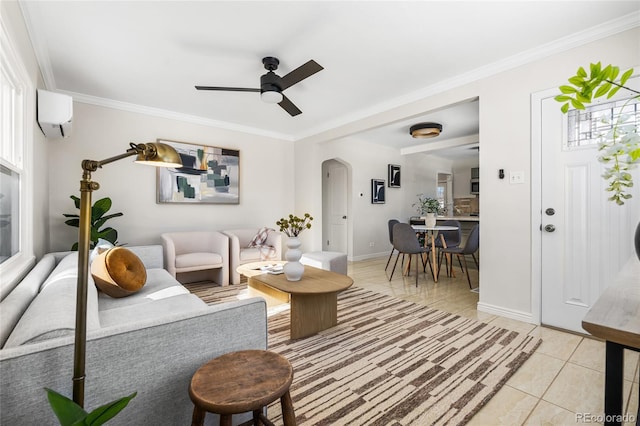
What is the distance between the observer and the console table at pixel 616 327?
0.68 m

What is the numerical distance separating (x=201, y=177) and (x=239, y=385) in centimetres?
402

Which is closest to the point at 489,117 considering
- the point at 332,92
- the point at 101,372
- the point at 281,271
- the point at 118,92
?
the point at 332,92

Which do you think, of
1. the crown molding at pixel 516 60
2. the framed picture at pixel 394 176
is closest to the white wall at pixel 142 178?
the crown molding at pixel 516 60

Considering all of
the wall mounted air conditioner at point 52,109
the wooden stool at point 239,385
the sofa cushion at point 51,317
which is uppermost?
the wall mounted air conditioner at point 52,109

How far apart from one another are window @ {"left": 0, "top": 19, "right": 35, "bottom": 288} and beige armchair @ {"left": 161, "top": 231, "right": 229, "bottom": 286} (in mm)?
1436

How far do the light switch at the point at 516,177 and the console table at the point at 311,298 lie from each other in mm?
1800

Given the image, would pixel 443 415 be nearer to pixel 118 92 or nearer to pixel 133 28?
pixel 133 28

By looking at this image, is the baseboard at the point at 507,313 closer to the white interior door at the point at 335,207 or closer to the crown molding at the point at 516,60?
the crown molding at the point at 516,60

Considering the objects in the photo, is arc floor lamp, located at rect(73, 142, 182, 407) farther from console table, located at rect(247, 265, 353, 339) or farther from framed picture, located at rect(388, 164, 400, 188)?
framed picture, located at rect(388, 164, 400, 188)

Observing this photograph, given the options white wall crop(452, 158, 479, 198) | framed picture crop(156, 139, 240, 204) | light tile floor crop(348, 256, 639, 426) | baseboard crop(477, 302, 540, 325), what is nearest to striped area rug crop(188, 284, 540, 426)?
light tile floor crop(348, 256, 639, 426)

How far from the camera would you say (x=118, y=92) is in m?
3.58

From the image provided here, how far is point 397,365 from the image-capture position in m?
1.98

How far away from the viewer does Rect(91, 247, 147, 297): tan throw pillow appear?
6.68 feet

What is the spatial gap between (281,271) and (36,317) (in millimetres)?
1977
